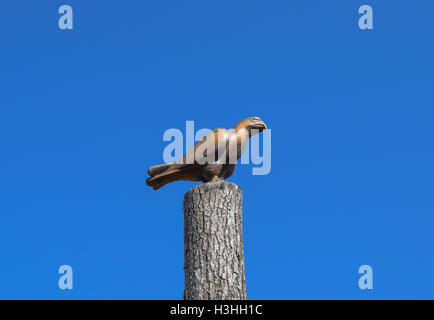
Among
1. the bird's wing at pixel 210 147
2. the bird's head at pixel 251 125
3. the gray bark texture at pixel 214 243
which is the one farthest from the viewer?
the bird's head at pixel 251 125

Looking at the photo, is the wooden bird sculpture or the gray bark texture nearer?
the gray bark texture

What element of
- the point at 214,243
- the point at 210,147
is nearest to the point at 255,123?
the point at 210,147

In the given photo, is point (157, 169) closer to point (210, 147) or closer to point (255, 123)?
point (210, 147)

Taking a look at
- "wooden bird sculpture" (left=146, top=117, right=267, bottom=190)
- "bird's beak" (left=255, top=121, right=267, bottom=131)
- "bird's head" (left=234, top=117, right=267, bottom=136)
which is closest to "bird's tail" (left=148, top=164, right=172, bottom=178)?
"wooden bird sculpture" (left=146, top=117, right=267, bottom=190)

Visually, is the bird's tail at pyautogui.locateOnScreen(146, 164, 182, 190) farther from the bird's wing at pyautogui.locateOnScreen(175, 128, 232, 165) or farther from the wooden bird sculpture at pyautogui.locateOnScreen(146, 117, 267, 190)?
the bird's wing at pyautogui.locateOnScreen(175, 128, 232, 165)

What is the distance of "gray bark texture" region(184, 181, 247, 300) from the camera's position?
4.18 metres

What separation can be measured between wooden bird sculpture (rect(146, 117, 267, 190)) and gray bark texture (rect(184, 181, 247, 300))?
33 centimetres

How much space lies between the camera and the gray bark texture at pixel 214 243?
4.18 metres

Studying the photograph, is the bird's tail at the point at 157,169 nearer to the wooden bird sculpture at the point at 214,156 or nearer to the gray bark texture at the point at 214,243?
the wooden bird sculpture at the point at 214,156

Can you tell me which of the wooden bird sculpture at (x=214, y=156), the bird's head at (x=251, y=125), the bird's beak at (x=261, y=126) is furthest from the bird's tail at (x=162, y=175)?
the bird's beak at (x=261, y=126)

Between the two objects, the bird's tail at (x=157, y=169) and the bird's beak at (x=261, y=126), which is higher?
the bird's beak at (x=261, y=126)

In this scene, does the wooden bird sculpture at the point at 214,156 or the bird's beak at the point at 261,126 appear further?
the bird's beak at the point at 261,126

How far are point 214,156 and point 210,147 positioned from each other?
0.25 feet

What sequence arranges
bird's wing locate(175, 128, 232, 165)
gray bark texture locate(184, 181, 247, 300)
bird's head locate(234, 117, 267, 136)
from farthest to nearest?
bird's head locate(234, 117, 267, 136)
bird's wing locate(175, 128, 232, 165)
gray bark texture locate(184, 181, 247, 300)
